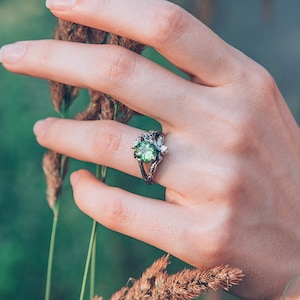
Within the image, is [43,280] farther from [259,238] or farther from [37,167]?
[259,238]

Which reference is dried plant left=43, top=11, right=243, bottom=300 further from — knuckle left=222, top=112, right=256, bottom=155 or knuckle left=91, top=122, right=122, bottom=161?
knuckle left=222, top=112, right=256, bottom=155

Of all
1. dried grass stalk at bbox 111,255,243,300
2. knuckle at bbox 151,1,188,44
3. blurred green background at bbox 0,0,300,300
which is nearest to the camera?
dried grass stalk at bbox 111,255,243,300

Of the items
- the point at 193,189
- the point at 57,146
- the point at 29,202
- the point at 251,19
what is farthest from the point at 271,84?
the point at 29,202

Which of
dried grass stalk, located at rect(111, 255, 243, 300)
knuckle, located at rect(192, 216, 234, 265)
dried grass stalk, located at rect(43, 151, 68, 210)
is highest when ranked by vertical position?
dried grass stalk, located at rect(43, 151, 68, 210)

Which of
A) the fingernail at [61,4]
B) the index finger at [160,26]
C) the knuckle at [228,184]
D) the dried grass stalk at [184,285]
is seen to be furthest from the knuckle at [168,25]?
the dried grass stalk at [184,285]

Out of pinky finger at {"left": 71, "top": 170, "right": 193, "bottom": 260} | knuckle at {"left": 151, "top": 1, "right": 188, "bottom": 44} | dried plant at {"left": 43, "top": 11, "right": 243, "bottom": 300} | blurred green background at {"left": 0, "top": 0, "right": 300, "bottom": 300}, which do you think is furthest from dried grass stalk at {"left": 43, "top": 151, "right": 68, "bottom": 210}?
knuckle at {"left": 151, "top": 1, "right": 188, "bottom": 44}

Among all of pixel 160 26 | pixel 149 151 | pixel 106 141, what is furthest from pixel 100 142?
pixel 160 26

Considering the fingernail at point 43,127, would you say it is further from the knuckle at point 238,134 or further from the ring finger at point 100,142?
the knuckle at point 238,134
